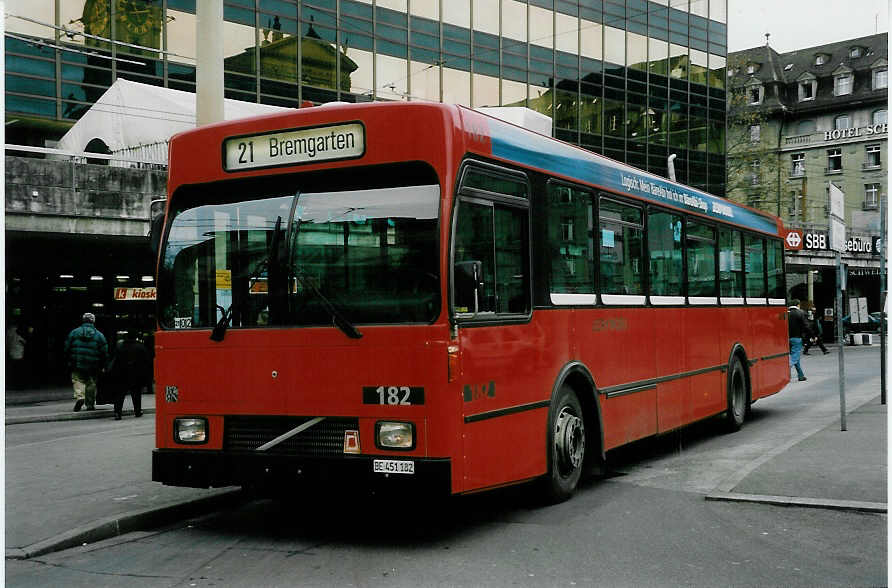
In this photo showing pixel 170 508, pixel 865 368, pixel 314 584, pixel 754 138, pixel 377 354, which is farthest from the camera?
pixel 754 138

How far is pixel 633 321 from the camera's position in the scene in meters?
9.43

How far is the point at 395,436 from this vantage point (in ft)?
20.5

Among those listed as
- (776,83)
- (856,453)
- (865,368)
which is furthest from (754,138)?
(856,453)

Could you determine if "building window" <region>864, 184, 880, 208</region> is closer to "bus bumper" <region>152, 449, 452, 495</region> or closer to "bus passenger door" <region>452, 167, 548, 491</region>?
"bus passenger door" <region>452, 167, 548, 491</region>

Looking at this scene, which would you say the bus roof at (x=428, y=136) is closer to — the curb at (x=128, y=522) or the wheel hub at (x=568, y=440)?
the wheel hub at (x=568, y=440)

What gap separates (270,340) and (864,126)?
209 ft

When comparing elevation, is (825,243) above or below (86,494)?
above

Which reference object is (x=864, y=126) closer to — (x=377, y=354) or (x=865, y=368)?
(x=865, y=368)

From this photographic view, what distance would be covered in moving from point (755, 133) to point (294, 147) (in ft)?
157

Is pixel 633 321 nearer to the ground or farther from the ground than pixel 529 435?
farther from the ground

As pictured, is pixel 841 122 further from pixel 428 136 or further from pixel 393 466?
pixel 393 466

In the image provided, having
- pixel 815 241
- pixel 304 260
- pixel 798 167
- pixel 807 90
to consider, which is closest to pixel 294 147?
pixel 304 260

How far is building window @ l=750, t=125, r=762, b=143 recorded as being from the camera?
4995 cm

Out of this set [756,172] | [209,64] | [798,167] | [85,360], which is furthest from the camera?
[798,167]
